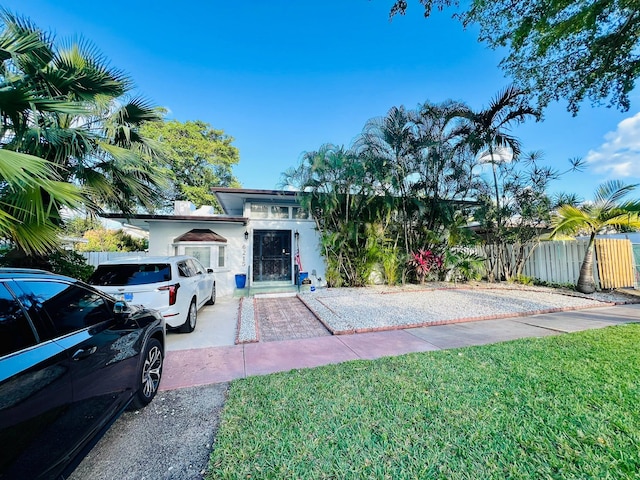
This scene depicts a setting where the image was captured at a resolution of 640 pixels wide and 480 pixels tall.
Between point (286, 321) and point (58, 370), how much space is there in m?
4.66

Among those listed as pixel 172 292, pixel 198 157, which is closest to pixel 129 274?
pixel 172 292

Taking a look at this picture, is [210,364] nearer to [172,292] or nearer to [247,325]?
[172,292]

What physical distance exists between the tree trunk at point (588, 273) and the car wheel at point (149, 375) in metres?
11.9

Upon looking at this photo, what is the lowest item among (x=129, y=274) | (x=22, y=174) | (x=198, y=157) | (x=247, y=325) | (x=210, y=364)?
(x=210, y=364)

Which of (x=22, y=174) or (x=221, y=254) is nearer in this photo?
(x=22, y=174)

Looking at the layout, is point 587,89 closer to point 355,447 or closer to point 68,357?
point 355,447

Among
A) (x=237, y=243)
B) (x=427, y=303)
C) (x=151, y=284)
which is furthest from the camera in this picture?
(x=237, y=243)

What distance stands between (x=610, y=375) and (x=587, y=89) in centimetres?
777

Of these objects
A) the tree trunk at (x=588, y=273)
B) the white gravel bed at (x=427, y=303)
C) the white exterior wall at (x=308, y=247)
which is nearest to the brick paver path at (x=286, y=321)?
the white gravel bed at (x=427, y=303)

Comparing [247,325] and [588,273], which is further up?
[588,273]

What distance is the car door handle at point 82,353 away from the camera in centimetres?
186

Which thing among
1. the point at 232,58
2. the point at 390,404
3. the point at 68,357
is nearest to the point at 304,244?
the point at 232,58

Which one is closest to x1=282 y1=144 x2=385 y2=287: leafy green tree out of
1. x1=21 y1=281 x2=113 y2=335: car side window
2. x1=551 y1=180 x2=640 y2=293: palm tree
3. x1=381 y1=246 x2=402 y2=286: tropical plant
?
x1=381 y1=246 x2=402 y2=286: tropical plant

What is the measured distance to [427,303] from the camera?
24.3 feet
